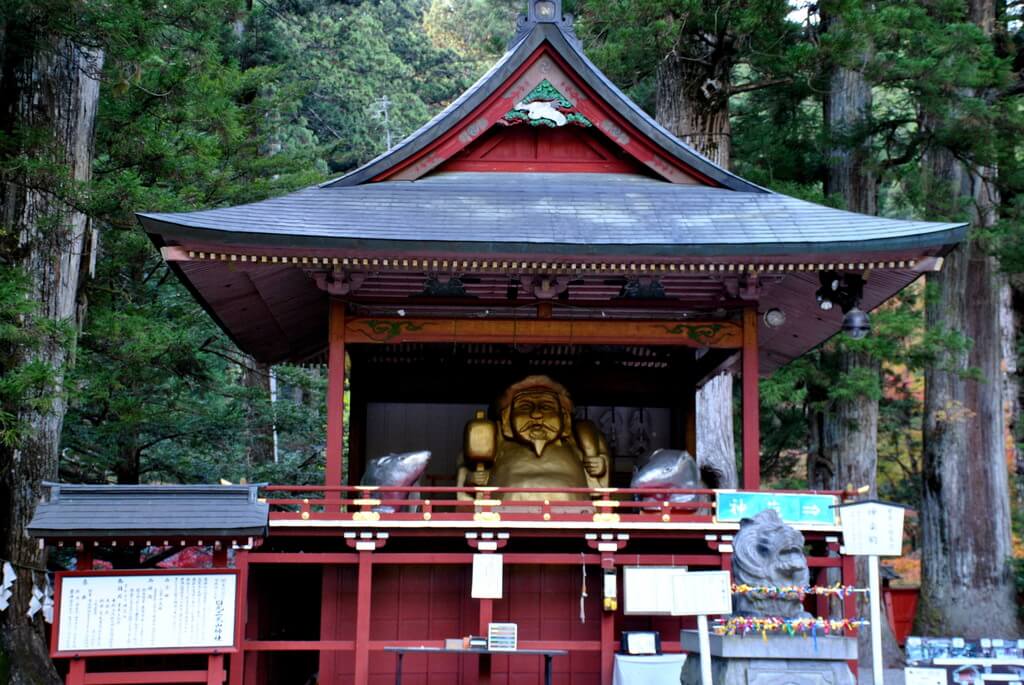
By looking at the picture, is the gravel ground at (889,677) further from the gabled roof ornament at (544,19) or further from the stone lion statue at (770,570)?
the gabled roof ornament at (544,19)

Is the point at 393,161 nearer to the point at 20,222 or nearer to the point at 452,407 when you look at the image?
the point at 452,407

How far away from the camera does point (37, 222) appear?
13.9m

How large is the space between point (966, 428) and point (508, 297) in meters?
10.1

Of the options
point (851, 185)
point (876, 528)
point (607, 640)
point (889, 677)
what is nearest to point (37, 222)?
point (607, 640)

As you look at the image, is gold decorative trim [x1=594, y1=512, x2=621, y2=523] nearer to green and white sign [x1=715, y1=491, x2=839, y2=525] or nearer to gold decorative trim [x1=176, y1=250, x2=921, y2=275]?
green and white sign [x1=715, y1=491, x2=839, y2=525]

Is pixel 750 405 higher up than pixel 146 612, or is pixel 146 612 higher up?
pixel 750 405

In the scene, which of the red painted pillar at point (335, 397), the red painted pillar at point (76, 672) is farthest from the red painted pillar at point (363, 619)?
the red painted pillar at point (76, 672)

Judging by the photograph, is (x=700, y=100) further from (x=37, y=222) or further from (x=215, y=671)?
(x=215, y=671)

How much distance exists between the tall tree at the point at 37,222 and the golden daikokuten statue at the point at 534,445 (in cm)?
470

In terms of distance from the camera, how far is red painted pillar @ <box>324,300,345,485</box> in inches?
464

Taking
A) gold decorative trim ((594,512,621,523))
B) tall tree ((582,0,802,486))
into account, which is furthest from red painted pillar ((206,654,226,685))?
tall tree ((582,0,802,486))

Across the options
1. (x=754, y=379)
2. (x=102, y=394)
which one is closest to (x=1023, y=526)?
(x=754, y=379)

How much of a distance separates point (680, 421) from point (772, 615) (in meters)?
5.76

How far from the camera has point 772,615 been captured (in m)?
9.77
